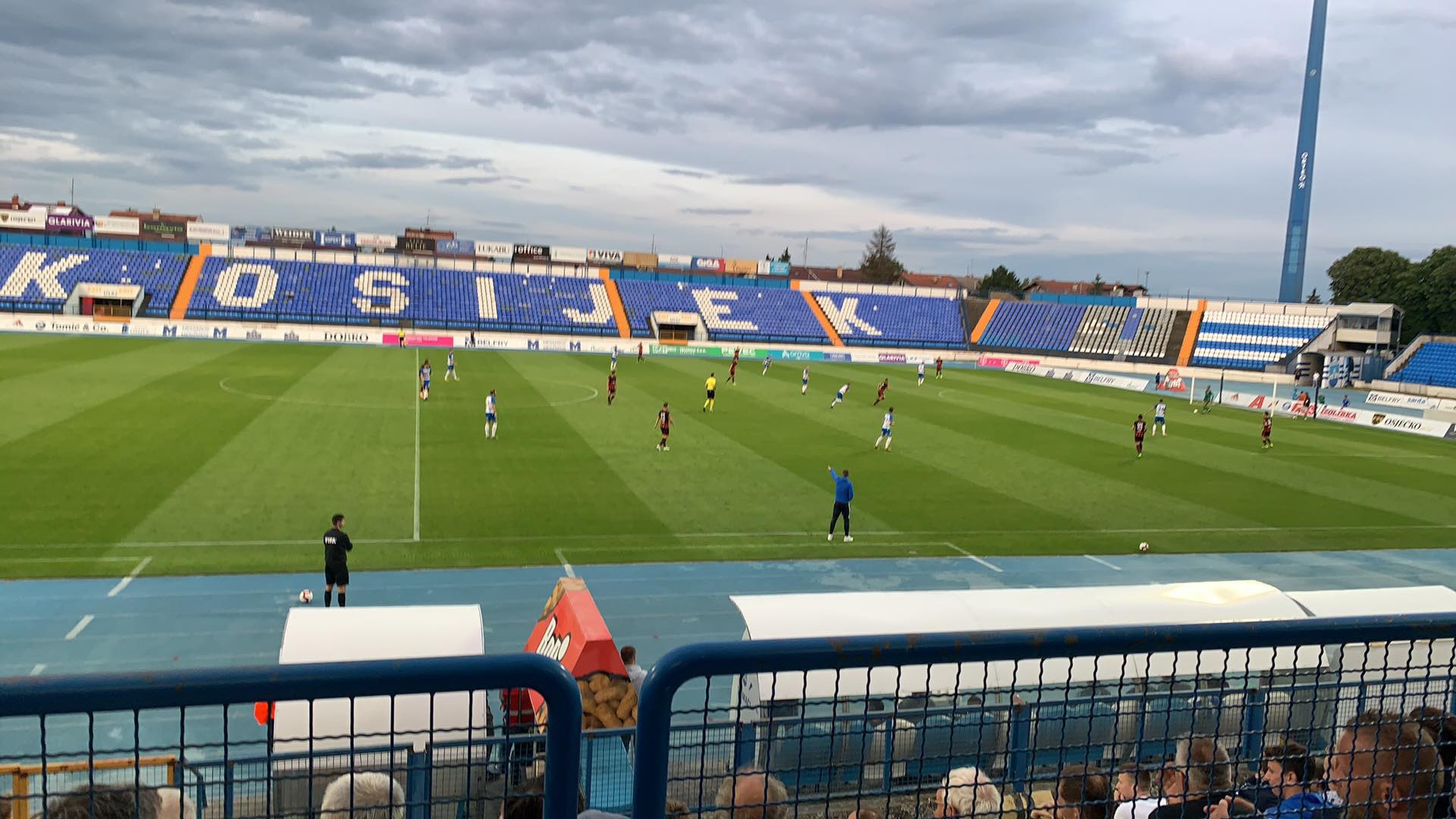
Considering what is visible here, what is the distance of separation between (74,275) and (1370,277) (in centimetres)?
10339

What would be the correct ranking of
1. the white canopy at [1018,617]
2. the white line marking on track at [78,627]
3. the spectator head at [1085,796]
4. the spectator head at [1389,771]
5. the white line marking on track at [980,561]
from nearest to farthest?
the spectator head at [1389,771]
the spectator head at [1085,796]
the white canopy at [1018,617]
the white line marking on track at [78,627]
the white line marking on track at [980,561]

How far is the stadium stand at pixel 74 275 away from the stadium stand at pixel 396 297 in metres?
2.15

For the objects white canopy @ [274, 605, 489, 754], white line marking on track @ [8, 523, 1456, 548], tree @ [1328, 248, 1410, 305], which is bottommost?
white line marking on track @ [8, 523, 1456, 548]

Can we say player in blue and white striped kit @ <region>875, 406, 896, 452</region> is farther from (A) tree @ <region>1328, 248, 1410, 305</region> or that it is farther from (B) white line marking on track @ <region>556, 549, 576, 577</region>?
(A) tree @ <region>1328, 248, 1410, 305</region>

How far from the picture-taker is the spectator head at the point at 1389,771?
3508mm

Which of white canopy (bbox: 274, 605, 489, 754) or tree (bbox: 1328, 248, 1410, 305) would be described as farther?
tree (bbox: 1328, 248, 1410, 305)

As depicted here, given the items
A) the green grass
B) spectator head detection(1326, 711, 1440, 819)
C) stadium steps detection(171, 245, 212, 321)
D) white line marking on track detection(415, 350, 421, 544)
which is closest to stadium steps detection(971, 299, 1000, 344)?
the green grass

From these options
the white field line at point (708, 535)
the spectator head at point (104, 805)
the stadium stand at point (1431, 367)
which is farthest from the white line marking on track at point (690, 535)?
the stadium stand at point (1431, 367)

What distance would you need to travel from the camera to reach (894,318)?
82438 millimetres

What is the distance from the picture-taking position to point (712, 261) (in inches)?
3669

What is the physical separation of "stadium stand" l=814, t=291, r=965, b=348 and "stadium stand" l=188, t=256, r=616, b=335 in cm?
1904

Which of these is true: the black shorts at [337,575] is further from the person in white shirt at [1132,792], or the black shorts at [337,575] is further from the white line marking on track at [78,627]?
the person in white shirt at [1132,792]

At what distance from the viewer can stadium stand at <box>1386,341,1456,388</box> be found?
61.7 m

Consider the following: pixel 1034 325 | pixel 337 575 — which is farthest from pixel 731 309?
pixel 337 575
